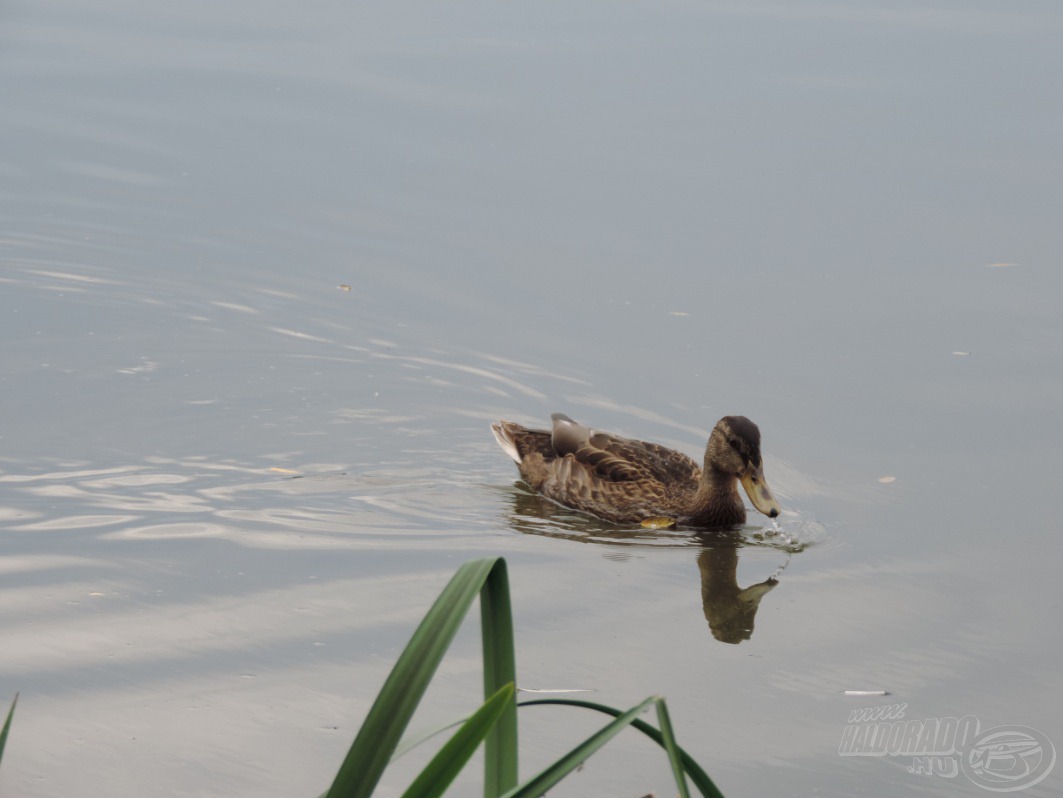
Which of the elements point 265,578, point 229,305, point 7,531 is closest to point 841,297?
point 229,305

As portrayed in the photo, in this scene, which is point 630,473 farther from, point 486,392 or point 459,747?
point 459,747

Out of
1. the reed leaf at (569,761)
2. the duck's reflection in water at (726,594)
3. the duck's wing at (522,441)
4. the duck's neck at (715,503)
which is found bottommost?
the duck's reflection in water at (726,594)

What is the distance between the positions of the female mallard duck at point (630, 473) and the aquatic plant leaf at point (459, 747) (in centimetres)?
563

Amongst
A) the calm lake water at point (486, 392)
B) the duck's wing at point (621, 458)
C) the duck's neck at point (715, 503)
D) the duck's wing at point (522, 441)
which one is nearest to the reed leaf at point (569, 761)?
the calm lake water at point (486, 392)

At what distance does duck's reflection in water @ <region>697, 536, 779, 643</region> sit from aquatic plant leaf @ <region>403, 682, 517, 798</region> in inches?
159

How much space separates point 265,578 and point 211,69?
853 centimetres

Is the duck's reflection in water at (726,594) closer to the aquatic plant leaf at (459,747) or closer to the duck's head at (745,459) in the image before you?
the duck's head at (745,459)

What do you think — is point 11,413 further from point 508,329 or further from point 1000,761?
point 1000,761

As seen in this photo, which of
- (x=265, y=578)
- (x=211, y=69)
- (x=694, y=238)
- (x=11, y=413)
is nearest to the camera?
(x=265, y=578)

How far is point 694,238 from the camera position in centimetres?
1112

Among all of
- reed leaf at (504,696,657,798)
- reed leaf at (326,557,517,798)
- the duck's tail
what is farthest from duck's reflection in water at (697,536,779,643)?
reed leaf at (326,557,517,798)

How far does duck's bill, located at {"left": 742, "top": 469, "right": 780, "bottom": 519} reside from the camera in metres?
7.98

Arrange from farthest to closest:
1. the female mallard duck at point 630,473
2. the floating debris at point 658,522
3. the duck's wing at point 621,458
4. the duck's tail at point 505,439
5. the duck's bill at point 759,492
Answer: the duck's tail at point 505,439
the duck's wing at point 621,458
the floating debris at point 658,522
the female mallard duck at point 630,473
the duck's bill at point 759,492

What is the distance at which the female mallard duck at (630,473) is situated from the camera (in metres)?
8.30
